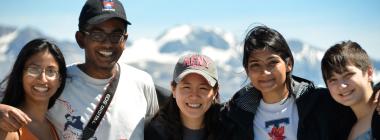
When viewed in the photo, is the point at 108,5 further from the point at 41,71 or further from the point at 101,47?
the point at 41,71

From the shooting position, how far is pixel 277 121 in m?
7.93

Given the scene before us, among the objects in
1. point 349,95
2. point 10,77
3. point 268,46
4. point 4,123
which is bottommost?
point 4,123

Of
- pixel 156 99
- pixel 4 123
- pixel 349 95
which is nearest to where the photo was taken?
pixel 4 123

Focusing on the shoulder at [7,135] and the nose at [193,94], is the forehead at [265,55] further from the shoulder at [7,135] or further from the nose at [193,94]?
the shoulder at [7,135]

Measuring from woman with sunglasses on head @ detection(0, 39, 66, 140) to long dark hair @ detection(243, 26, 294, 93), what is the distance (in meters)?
2.88

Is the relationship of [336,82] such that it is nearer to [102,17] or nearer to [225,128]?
[225,128]

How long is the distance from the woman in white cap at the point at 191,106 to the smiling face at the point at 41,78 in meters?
1.61

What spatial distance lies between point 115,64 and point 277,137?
2805mm

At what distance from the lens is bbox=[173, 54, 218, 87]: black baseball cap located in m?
7.91

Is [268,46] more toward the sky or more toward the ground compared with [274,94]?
more toward the sky

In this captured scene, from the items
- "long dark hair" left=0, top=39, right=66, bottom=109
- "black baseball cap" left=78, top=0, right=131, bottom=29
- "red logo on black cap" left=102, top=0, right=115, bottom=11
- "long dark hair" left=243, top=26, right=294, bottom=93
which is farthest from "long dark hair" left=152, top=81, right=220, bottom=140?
"long dark hair" left=0, top=39, right=66, bottom=109

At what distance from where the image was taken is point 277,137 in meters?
7.87

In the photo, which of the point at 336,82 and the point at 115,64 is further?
the point at 115,64

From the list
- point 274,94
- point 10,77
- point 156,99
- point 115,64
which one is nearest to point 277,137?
point 274,94
